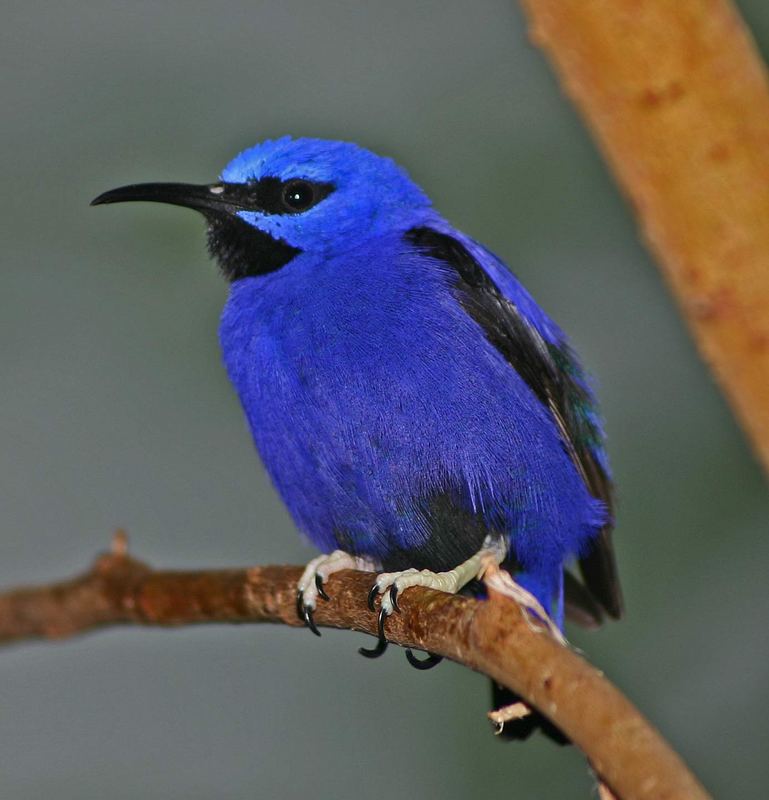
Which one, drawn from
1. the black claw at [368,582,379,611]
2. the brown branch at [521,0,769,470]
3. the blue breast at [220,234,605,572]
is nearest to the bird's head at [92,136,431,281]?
the blue breast at [220,234,605,572]

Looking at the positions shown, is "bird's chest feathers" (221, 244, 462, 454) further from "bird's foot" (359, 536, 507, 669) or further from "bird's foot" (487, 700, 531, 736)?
"bird's foot" (487, 700, 531, 736)

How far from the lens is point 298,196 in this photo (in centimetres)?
489

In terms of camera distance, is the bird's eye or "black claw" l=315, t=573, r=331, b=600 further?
the bird's eye

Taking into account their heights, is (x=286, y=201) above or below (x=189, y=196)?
below

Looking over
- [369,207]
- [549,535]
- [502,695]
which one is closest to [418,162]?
[369,207]

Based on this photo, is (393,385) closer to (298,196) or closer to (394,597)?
(394,597)

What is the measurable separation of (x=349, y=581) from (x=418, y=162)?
3.05 m

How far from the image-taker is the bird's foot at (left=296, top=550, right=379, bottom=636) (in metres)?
4.11

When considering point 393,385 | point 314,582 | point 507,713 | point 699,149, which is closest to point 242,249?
point 393,385

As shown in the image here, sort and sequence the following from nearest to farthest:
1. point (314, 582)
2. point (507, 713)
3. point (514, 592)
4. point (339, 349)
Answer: point (507, 713)
point (514, 592)
point (314, 582)
point (339, 349)

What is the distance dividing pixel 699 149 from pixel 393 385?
5.67 feet

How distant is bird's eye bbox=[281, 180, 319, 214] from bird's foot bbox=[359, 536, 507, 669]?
4.73 feet

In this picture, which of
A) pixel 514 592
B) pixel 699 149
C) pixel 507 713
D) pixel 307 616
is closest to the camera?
pixel 699 149

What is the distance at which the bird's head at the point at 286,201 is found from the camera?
4.80 metres
